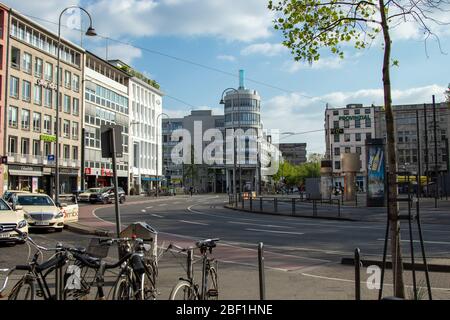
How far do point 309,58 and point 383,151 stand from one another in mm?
30540

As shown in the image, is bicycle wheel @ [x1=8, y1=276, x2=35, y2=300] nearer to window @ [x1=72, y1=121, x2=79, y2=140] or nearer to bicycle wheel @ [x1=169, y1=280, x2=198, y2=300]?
bicycle wheel @ [x1=169, y1=280, x2=198, y2=300]

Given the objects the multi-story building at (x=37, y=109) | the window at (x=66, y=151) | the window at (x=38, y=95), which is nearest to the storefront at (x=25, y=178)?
the multi-story building at (x=37, y=109)

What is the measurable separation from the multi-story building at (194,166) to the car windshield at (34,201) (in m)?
82.2

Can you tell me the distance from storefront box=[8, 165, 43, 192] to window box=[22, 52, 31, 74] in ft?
36.9

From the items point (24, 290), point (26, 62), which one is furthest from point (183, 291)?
point (26, 62)

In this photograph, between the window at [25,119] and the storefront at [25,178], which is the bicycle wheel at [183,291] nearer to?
the storefront at [25,178]

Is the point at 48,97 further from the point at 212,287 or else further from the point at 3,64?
the point at 212,287

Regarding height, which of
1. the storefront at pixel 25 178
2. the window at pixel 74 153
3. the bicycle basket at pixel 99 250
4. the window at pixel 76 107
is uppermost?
the window at pixel 76 107

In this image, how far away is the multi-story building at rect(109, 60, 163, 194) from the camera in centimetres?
8875

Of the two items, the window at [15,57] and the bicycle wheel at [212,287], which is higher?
the window at [15,57]

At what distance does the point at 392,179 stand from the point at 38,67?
59.6 meters

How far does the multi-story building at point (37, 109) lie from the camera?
54375 mm

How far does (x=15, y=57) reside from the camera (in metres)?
55.3
